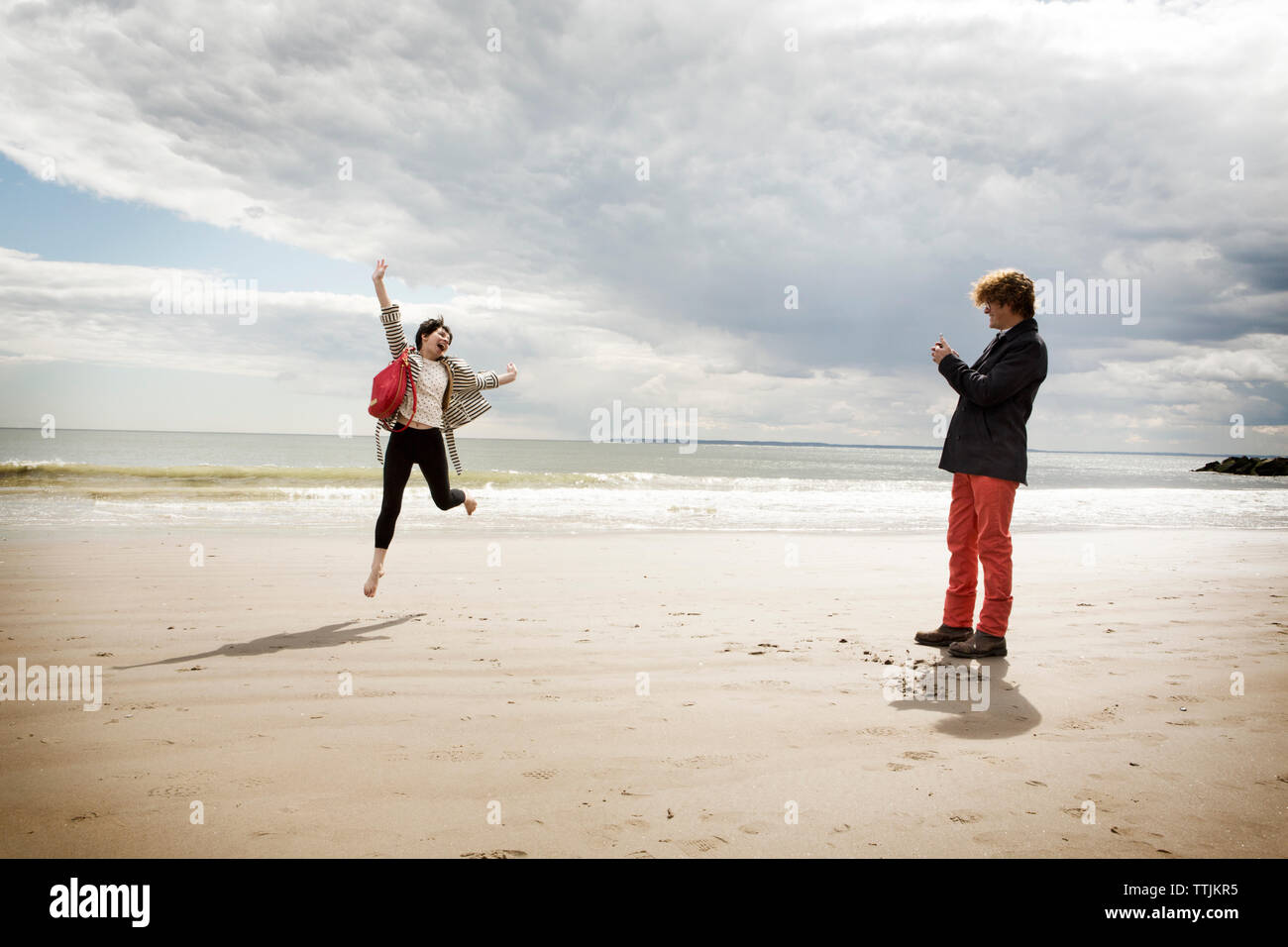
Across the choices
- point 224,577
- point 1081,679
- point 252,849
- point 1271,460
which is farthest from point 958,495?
point 1271,460

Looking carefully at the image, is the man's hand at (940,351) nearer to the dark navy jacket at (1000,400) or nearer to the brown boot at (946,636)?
the dark navy jacket at (1000,400)

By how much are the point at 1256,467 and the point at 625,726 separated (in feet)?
254

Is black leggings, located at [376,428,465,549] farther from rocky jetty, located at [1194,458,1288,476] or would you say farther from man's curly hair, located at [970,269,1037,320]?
rocky jetty, located at [1194,458,1288,476]

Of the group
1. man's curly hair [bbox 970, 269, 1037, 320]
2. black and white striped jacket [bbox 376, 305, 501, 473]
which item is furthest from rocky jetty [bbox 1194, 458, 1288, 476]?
black and white striped jacket [bbox 376, 305, 501, 473]

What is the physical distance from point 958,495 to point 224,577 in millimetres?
6667

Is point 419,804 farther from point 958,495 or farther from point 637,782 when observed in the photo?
point 958,495

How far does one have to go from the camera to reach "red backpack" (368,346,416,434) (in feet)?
18.5

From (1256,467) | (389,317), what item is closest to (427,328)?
(389,317)

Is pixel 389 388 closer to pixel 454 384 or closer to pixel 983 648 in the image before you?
pixel 454 384

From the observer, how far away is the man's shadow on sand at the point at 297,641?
4509 millimetres

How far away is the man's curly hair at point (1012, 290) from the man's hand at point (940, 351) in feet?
1.26

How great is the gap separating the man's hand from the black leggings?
3800 mm

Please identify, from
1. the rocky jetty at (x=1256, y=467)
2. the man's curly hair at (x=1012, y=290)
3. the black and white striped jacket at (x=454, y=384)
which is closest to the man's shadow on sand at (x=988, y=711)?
the man's curly hair at (x=1012, y=290)
